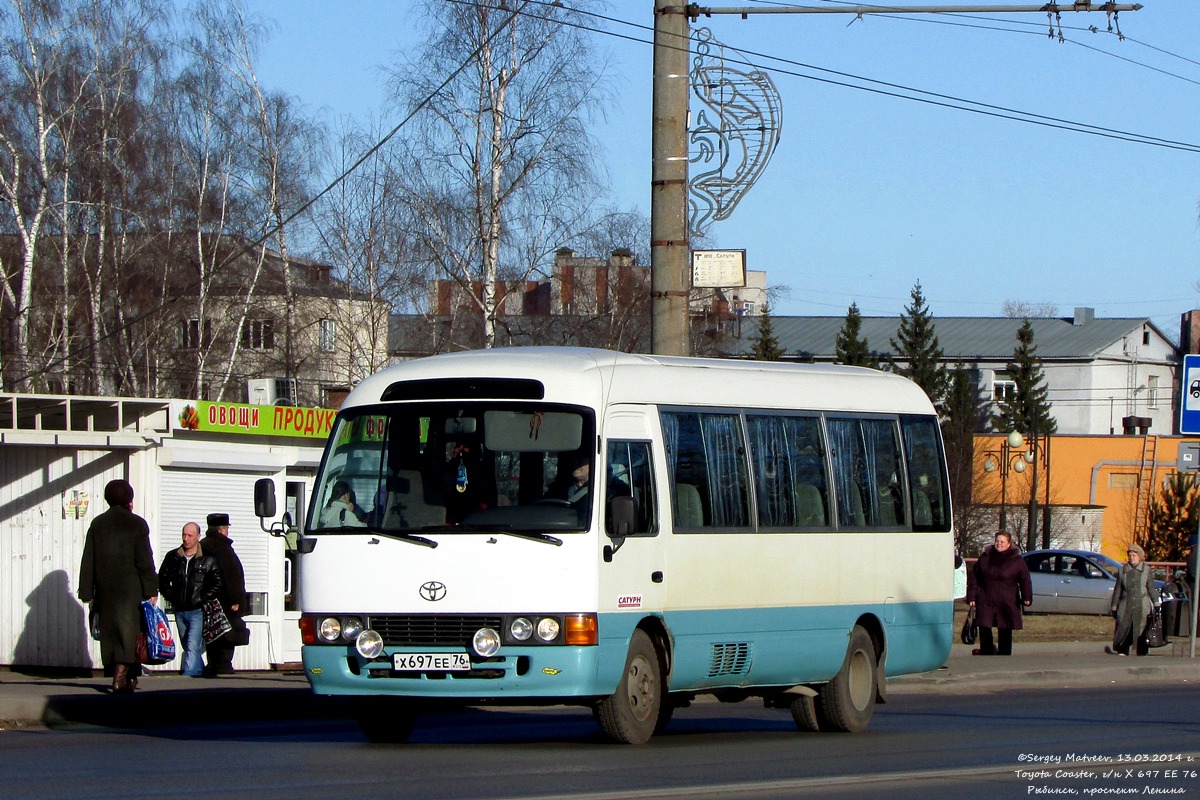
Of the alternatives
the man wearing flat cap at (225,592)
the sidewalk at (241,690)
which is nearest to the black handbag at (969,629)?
the sidewalk at (241,690)

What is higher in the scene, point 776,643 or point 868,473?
point 868,473

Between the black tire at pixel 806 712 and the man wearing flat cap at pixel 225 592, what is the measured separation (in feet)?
18.6

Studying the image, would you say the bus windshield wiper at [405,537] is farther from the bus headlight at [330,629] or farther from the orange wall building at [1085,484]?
the orange wall building at [1085,484]

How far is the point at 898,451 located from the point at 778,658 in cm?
258

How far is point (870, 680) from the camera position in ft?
45.4

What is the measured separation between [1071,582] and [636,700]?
99.9 ft

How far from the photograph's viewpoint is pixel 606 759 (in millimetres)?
10680

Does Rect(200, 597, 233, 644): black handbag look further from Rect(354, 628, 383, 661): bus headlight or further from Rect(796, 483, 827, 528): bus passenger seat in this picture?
Rect(796, 483, 827, 528): bus passenger seat

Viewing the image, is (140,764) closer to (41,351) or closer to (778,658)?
(778,658)

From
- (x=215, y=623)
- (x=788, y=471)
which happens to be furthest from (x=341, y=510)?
(x=215, y=623)

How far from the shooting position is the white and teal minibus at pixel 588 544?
11.1 m

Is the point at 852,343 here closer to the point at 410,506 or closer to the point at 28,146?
the point at 28,146

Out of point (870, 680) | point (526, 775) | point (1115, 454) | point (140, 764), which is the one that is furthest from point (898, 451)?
point (1115, 454)

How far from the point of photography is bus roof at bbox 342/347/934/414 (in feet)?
38.7
